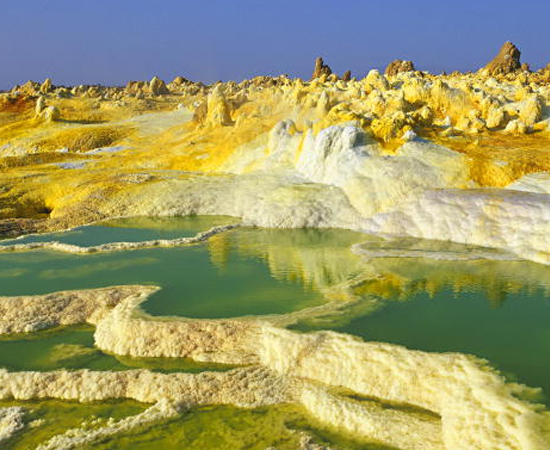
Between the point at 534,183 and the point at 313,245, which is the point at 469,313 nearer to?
the point at 313,245

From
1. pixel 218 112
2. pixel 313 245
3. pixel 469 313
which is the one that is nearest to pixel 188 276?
pixel 313 245

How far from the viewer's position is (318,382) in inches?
454

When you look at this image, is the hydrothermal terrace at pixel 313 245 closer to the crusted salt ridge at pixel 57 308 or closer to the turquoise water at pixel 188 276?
the crusted salt ridge at pixel 57 308

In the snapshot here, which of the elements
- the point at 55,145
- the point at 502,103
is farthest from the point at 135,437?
the point at 55,145

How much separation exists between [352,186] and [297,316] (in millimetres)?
13591

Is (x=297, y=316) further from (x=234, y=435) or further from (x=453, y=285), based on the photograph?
(x=453, y=285)

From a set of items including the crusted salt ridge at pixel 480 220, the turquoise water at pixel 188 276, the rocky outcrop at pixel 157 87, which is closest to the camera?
the turquoise water at pixel 188 276

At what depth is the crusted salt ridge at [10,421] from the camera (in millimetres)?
9969

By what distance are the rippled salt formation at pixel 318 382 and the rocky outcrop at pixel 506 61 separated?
108 metres

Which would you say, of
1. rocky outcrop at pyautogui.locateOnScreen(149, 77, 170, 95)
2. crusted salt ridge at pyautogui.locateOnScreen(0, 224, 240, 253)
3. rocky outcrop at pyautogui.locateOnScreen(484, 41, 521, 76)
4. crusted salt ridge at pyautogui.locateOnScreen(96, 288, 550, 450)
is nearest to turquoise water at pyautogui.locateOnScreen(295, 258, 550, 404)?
crusted salt ridge at pyautogui.locateOnScreen(96, 288, 550, 450)

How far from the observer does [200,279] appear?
18344 mm

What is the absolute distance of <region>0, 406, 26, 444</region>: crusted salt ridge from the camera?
9.97 meters

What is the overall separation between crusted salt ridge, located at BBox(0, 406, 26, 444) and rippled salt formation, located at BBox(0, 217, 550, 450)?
72 centimetres

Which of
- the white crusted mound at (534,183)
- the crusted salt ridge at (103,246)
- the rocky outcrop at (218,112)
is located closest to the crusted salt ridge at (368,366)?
the crusted salt ridge at (103,246)
